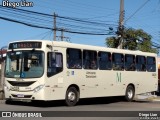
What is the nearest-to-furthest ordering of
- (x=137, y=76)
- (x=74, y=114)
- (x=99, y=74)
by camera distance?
(x=74, y=114) → (x=99, y=74) → (x=137, y=76)

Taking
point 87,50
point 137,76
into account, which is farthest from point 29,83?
point 137,76

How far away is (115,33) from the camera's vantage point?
38.0 metres

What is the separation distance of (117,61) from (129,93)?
102 inches

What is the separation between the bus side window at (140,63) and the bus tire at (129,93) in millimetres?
1237

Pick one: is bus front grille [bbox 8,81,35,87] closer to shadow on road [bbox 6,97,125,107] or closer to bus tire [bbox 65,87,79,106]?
shadow on road [bbox 6,97,125,107]

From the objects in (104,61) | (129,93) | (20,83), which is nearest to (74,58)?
(104,61)

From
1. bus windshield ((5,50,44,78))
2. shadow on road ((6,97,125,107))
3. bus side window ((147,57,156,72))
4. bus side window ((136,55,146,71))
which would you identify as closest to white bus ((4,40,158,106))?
bus windshield ((5,50,44,78))

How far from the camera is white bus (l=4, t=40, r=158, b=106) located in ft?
65.6

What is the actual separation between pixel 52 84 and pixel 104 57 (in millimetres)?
4455

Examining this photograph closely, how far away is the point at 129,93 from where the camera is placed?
26516 mm

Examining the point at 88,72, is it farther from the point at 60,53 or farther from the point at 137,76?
the point at 137,76

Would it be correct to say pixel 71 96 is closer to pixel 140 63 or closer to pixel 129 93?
pixel 129 93

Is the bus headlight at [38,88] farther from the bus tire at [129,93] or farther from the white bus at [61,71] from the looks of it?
the bus tire at [129,93]

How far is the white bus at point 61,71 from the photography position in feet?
65.6
